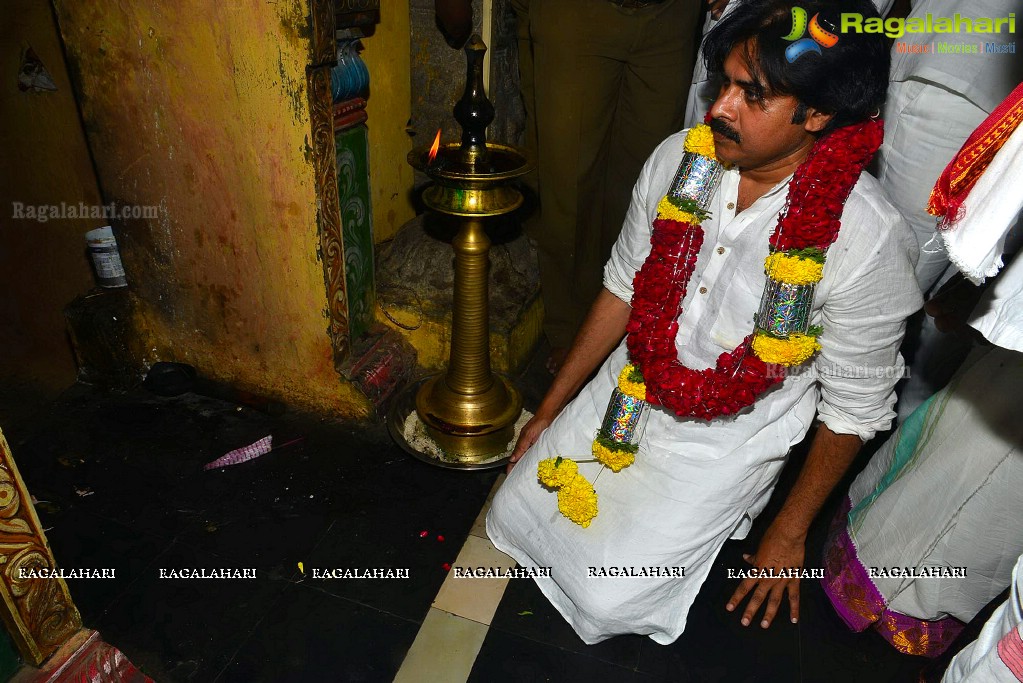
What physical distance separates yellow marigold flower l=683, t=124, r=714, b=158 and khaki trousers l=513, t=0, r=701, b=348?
3.41ft

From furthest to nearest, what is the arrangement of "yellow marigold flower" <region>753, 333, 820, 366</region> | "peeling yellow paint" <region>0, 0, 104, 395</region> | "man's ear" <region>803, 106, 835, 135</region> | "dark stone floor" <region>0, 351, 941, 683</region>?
"peeling yellow paint" <region>0, 0, 104, 395</region>
"dark stone floor" <region>0, 351, 941, 683</region>
"yellow marigold flower" <region>753, 333, 820, 366</region>
"man's ear" <region>803, 106, 835, 135</region>

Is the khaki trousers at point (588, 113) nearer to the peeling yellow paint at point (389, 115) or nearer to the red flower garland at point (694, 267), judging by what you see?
the peeling yellow paint at point (389, 115)

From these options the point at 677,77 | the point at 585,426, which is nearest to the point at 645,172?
the point at 585,426

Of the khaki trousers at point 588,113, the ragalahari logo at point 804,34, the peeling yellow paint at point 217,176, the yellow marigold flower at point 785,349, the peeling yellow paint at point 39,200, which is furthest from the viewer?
the peeling yellow paint at point 39,200

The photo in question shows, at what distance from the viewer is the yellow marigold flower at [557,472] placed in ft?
7.22

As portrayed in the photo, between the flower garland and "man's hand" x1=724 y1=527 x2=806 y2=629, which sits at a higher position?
the flower garland

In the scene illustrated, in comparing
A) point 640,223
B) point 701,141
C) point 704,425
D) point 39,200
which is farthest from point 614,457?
point 39,200

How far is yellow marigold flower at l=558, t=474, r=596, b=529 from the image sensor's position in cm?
217

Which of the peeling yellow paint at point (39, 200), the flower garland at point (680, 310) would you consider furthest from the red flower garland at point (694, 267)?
the peeling yellow paint at point (39, 200)

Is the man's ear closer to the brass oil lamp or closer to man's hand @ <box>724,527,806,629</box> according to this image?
the brass oil lamp

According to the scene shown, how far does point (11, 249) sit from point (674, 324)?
3.44 metres

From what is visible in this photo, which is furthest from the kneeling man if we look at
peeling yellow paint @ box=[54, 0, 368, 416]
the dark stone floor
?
peeling yellow paint @ box=[54, 0, 368, 416]

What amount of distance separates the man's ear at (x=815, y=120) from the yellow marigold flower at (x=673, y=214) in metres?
0.37

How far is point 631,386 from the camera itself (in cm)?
217
